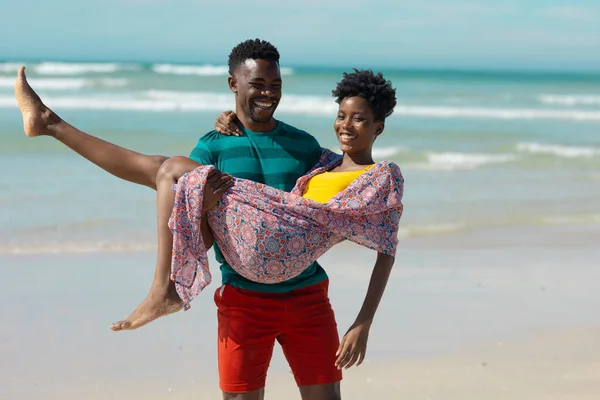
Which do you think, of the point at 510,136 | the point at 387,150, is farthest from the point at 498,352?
the point at 510,136

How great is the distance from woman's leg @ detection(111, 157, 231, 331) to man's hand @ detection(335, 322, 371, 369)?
2.15ft

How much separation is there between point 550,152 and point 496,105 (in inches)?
481

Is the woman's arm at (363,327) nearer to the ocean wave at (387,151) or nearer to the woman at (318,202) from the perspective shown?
the woman at (318,202)

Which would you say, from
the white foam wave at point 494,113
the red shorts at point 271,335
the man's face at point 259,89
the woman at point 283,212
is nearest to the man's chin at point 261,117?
the man's face at point 259,89

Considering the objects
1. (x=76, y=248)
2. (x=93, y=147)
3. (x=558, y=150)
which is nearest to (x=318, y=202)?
(x=93, y=147)

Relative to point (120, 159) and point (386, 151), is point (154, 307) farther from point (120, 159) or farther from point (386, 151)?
point (386, 151)

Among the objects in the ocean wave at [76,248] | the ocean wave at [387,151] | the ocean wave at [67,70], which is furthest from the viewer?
the ocean wave at [67,70]

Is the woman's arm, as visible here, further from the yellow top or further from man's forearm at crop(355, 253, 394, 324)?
the yellow top

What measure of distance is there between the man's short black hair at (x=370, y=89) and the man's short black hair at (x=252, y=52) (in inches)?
12.1

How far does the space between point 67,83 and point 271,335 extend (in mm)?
27559

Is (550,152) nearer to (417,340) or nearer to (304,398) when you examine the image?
(417,340)

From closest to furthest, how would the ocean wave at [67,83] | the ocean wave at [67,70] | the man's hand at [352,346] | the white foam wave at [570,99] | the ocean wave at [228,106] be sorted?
the man's hand at [352,346] < the ocean wave at [228,106] < the ocean wave at [67,83] < the white foam wave at [570,99] < the ocean wave at [67,70]

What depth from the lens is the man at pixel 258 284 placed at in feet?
10.6

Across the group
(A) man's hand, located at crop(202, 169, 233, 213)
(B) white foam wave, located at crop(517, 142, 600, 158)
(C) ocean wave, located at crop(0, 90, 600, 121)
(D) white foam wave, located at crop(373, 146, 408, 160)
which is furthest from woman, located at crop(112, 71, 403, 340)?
(C) ocean wave, located at crop(0, 90, 600, 121)
